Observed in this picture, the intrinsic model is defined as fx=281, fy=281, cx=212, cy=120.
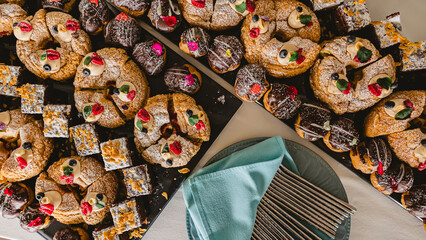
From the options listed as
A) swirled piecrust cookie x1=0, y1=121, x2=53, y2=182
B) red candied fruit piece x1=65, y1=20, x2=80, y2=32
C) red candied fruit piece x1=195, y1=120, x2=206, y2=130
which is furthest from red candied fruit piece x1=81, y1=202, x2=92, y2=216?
red candied fruit piece x1=65, y1=20, x2=80, y2=32

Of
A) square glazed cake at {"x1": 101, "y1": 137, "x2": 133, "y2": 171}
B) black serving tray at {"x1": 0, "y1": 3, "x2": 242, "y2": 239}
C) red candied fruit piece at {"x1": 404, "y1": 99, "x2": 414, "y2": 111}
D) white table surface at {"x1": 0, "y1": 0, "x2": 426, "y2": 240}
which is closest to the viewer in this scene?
red candied fruit piece at {"x1": 404, "y1": 99, "x2": 414, "y2": 111}

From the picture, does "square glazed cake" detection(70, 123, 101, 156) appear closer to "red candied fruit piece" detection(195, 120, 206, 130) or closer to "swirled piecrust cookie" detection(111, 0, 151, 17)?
"red candied fruit piece" detection(195, 120, 206, 130)

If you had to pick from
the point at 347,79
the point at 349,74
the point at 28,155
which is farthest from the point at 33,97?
the point at 349,74

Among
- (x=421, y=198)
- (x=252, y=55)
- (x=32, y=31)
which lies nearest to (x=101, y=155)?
(x=32, y=31)

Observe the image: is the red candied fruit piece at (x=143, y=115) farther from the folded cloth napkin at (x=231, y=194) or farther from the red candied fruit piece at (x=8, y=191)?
the red candied fruit piece at (x=8, y=191)

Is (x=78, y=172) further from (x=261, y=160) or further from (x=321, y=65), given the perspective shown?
(x=321, y=65)

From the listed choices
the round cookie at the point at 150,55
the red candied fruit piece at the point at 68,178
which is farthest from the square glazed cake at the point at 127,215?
the round cookie at the point at 150,55
